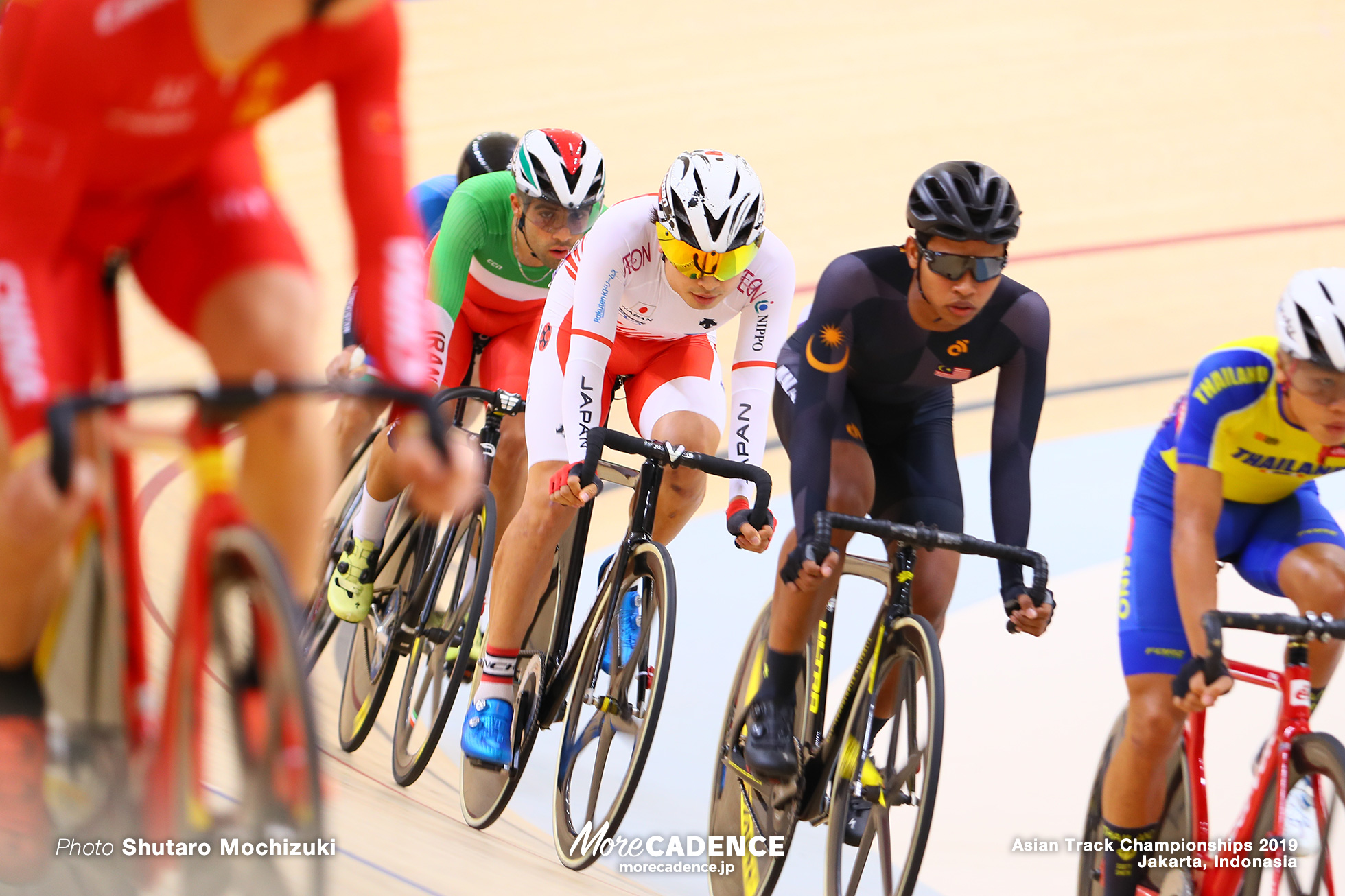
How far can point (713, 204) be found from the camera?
304 cm

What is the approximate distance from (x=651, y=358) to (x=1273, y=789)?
5.83 ft

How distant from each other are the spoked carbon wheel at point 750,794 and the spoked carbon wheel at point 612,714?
23 centimetres

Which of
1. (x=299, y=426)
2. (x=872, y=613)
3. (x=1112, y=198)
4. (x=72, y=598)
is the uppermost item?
(x=1112, y=198)

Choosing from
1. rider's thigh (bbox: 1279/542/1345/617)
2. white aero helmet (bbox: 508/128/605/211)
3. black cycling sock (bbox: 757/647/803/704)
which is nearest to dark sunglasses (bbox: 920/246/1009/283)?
rider's thigh (bbox: 1279/542/1345/617)

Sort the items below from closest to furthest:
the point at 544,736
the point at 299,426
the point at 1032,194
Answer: the point at 299,426 → the point at 544,736 → the point at 1032,194

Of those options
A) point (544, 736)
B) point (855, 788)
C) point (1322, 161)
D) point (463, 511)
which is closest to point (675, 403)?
point (463, 511)

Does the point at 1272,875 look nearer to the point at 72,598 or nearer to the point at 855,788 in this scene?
the point at 855,788

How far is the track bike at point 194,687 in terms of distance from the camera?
153 cm

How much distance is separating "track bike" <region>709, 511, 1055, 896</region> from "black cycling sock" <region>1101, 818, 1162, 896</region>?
41 cm

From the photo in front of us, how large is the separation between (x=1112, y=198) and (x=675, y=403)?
615cm

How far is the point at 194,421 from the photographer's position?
159 cm

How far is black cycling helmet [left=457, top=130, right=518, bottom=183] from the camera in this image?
455cm

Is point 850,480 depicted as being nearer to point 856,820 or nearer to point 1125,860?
point 856,820

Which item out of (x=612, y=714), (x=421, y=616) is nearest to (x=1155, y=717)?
(x=612, y=714)
